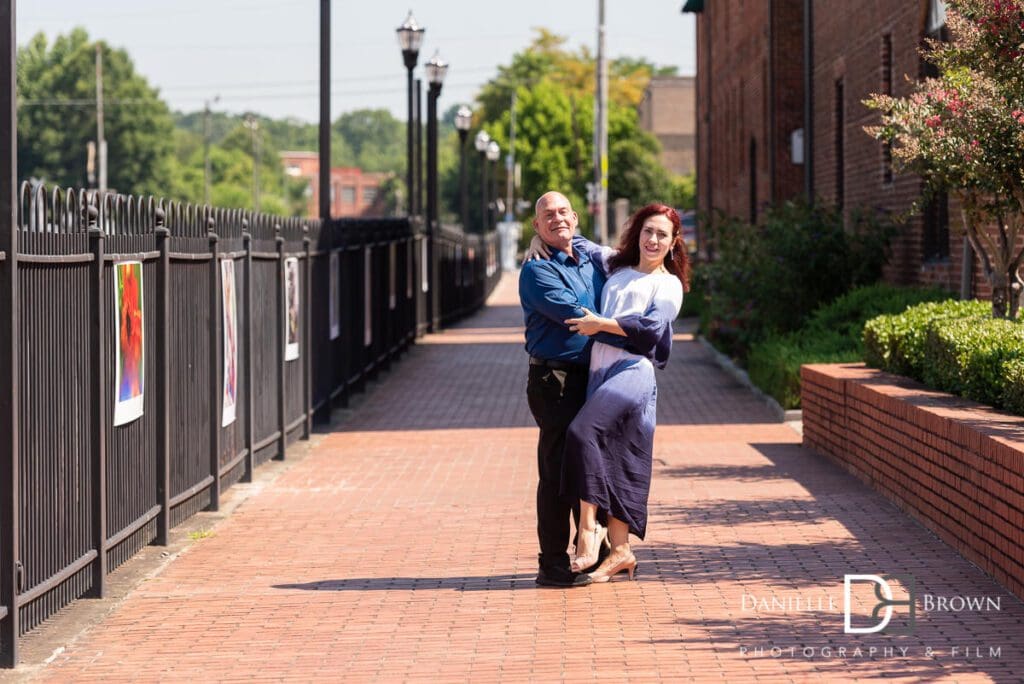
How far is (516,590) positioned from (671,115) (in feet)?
331

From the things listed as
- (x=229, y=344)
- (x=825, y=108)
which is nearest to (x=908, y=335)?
(x=229, y=344)

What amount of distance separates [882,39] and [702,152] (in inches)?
977

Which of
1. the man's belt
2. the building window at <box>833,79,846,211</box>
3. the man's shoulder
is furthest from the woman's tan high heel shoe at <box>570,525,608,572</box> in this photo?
the building window at <box>833,79,846,211</box>


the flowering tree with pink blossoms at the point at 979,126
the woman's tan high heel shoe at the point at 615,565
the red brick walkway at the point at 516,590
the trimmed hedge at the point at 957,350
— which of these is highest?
the flowering tree with pink blossoms at the point at 979,126

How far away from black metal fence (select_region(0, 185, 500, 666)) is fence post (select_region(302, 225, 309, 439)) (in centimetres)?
3

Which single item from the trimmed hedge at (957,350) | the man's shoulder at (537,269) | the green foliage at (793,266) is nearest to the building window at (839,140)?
the green foliage at (793,266)

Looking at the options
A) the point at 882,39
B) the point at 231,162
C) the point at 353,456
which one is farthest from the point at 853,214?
the point at 231,162

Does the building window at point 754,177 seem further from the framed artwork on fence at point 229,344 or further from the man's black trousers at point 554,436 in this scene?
the man's black trousers at point 554,436

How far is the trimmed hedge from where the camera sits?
10211 mm

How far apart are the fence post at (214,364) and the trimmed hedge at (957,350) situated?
4.71 meters

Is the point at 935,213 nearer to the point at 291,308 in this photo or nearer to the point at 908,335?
the point at 908,335

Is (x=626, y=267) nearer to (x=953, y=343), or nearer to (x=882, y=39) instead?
(x=953, y=343)

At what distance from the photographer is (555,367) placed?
883 cm

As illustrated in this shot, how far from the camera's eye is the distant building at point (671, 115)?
107294mm
